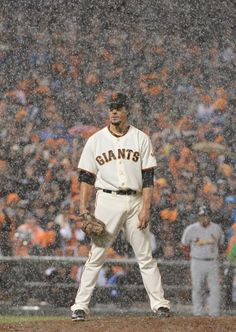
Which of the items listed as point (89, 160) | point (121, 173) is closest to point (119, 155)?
point (121, 173)

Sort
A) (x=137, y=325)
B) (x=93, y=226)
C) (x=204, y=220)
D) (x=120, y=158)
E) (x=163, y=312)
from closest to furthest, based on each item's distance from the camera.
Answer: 1. (x=137, y=325)
2. (x=93, y=226)
3. (x=120, y=158)
4. (x=163, y=312)
5. (x=204, y=220)

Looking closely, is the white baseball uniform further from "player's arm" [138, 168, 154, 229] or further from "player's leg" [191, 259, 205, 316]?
"player's leg" [191, 259, 205, 316]

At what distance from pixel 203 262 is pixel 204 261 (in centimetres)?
2

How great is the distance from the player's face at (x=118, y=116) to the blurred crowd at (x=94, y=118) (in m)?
5.30

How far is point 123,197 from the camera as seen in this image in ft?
27.1

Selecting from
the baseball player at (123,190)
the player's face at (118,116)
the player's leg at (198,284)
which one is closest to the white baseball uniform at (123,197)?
the baseball player at (123,190)

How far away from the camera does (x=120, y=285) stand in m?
13.6

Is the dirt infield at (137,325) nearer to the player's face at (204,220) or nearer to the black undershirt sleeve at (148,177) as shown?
the black undershirt sleeve at (148,177)

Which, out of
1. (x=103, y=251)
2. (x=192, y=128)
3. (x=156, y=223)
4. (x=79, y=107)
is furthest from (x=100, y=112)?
(x=103, y=251)

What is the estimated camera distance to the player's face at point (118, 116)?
27.0 ft

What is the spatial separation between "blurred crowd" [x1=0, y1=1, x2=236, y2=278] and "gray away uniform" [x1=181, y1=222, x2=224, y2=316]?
95 cm

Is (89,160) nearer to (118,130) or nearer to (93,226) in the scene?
(118,130)

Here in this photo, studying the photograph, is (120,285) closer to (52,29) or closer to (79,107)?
(79,107)

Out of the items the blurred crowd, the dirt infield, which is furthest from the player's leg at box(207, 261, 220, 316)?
the dirt infield
